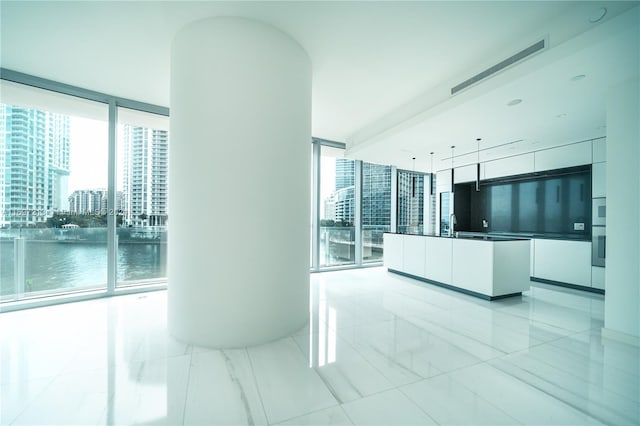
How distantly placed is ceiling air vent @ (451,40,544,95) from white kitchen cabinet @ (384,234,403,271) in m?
3.16

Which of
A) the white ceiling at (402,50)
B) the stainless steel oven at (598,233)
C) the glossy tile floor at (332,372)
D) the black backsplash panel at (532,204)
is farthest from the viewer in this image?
the black backsplash panel at (532,204)

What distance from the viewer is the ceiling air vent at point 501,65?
2.58m

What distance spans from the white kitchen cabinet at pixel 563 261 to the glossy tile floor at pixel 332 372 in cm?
160

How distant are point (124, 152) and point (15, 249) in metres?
1.86

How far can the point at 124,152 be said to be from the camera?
419 cm

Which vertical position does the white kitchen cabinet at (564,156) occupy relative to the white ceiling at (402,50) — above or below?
below

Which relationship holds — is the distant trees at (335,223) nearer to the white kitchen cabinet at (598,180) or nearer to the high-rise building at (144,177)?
the high-rise building at (144,177)

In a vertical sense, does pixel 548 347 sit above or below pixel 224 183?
below

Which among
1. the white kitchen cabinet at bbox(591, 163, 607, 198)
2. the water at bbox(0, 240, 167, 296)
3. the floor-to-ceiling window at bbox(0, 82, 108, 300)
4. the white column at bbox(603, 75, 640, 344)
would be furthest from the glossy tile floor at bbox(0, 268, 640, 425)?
the white kitchen cabinet at bbox(591, 163, 607, 198)

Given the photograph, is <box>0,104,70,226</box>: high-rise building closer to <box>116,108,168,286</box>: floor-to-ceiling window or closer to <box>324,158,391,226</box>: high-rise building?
<box>116,108,168,286</box>: floor-to-ceiling window

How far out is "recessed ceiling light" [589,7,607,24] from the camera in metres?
2.13

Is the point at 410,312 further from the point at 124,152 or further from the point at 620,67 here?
the point at 124,152

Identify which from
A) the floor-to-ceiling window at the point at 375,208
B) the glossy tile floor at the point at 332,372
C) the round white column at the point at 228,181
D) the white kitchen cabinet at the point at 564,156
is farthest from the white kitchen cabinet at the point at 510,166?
the round white column at the point at 228,181

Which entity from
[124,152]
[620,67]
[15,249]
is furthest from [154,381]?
[620,67]
